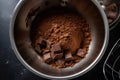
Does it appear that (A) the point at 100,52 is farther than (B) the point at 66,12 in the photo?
No

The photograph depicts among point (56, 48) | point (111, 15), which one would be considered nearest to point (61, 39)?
point (56, 48)

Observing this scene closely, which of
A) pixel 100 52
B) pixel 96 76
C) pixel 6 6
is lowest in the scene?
pixel 96 76

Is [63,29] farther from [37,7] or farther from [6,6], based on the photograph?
[6,6]

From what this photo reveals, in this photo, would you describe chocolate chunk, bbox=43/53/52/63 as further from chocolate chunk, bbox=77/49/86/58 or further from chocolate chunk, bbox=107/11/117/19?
chocolate chunk, bbox=107/11/117/19

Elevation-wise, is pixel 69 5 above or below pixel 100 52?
above

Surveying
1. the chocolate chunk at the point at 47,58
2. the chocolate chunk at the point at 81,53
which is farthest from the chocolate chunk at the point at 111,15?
the chocolate chunk at the point at 47,58

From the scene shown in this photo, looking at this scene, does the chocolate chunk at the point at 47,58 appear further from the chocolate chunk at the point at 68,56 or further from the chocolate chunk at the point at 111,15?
the chocolate chunk at the point at 111,15

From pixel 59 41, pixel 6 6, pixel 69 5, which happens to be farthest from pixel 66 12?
pixel 6 6

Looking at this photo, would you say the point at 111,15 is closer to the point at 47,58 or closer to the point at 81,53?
the point at 81,53
